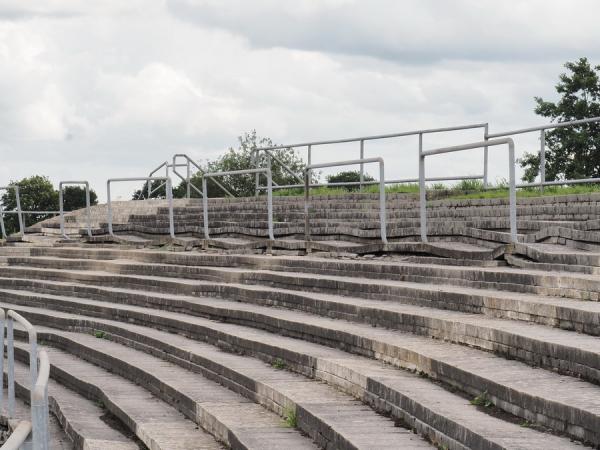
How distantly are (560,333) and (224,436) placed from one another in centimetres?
209

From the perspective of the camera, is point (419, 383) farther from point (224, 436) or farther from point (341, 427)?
point (224, 436)

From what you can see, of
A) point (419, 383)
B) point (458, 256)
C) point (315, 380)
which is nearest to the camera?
point (419, 383)

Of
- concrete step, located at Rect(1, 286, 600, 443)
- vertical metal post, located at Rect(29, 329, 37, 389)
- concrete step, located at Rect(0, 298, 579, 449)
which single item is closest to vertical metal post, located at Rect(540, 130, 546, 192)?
concrete step, located at Rect(1, 286, 600, 443)

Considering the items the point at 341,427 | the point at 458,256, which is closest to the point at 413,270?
the point at 458,256

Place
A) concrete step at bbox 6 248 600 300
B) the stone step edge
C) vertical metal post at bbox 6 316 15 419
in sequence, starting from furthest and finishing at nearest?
vertical metal post at bbox 6 316 15 419, concrete step at bbox 6 248 600 300, the stone step edge

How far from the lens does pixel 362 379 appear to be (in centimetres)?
675

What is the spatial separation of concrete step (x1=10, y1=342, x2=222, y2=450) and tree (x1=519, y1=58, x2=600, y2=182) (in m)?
8.64

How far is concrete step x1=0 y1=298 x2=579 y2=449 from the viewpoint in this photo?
16.7 feet

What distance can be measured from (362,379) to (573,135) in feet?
47.7

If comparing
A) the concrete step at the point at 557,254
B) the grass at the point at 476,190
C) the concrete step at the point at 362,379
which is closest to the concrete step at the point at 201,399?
the concrete step at the point at 362,379

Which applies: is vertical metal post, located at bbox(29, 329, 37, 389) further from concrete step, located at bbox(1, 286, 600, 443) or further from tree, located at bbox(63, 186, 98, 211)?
tree, located at bbox(63, 186, 98, 211)

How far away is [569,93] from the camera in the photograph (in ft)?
114

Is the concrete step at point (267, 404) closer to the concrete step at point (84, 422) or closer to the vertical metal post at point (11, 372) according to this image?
the concrete step at point (84, 422)

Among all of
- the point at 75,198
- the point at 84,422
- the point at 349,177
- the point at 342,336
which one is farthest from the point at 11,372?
the point at 75,198
